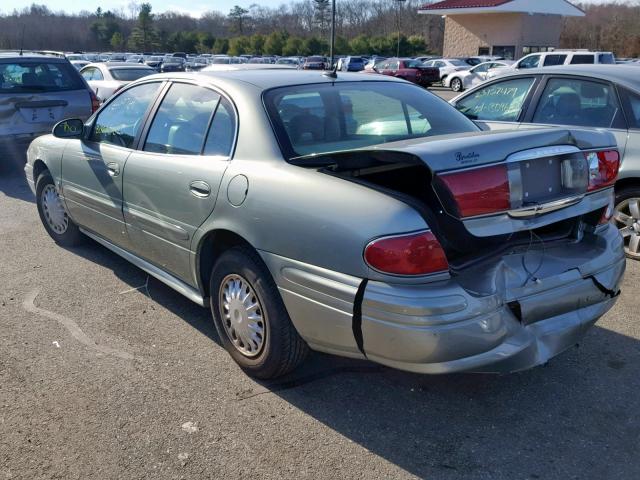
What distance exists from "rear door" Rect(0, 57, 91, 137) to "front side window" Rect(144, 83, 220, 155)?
5.43 meters

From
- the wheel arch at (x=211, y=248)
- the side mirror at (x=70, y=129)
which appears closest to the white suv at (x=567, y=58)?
the side mirror at (x=70, y=129)

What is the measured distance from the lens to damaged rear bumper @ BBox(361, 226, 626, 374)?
2.54m

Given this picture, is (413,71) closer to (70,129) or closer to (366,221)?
(70,129)

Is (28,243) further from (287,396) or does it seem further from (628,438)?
(628,438)

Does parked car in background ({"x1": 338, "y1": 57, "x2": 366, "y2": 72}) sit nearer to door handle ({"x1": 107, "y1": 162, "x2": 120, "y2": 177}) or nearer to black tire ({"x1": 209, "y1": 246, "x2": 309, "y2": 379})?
door handle ({"x1": 107, "y1": 162, "x2": 120, "y2": 177})

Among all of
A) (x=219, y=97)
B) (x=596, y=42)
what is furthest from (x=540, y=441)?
(x=596, y=42)

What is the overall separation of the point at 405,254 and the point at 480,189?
1.44 feet

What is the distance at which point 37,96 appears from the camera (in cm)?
860

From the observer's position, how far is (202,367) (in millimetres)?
3566

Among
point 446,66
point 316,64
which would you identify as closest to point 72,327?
point 446,66

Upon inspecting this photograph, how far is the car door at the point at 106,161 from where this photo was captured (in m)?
4.27

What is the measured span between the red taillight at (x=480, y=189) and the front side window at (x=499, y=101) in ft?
11.1

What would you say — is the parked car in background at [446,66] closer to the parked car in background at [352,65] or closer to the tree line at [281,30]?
the parked car in background at [352,65]

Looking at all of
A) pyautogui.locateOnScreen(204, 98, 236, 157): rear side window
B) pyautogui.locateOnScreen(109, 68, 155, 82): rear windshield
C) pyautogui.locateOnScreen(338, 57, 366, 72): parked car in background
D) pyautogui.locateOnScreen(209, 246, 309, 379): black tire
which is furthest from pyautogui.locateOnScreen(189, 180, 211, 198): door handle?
pyautogui.locateOnScreen(338, 57, 366, 72): parked car in background
